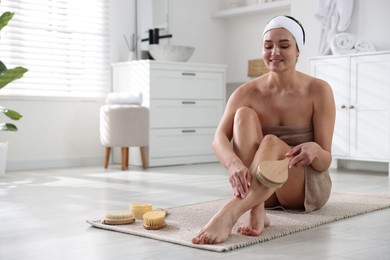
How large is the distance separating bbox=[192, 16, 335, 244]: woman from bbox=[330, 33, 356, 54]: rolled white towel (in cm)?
222

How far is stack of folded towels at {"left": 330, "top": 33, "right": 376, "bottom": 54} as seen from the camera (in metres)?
4.45

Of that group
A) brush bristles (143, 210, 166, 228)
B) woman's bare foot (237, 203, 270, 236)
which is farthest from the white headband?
brush bristles (143, 210, 166, 228)

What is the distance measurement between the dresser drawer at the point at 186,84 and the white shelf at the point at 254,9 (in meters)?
0.70

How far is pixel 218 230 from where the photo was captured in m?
1.89

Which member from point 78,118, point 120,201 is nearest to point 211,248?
point 120,201

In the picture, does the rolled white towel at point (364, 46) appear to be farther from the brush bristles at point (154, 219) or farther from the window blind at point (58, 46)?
the brush bristles at point (154, 219)

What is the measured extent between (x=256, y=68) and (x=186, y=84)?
0.77 metres

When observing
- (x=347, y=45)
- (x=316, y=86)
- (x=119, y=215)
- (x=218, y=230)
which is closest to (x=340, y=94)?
(x=347, y=45)

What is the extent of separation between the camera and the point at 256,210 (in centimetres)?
203

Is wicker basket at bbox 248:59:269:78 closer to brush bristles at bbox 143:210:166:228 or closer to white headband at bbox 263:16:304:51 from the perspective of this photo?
white headband at bbox 263:16:304:51

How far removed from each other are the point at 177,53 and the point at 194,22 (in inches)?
33.1

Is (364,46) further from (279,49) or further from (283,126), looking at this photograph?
(279,49)

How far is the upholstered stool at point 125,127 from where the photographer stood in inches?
185

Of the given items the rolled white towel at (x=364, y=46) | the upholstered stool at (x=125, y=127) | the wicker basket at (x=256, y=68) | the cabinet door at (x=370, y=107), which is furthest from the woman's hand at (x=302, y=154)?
the wicker basket at (x=256, y=68)
